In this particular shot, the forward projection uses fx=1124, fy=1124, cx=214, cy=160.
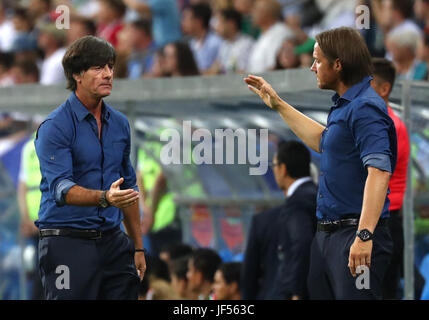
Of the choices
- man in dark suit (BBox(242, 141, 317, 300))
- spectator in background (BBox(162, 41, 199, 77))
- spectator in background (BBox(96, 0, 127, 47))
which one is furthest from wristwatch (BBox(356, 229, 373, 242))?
spectator in background (BBox(96, 0, 127, 47))

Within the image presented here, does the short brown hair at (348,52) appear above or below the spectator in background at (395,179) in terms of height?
above

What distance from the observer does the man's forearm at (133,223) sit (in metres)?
Answer: 5.72

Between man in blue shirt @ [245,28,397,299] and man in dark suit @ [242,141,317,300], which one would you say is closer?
man in blue shirt @ [245,28,397,299]

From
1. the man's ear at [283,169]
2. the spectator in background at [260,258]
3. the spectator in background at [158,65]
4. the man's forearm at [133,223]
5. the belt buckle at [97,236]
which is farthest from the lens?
the spectator in background at [158,65]

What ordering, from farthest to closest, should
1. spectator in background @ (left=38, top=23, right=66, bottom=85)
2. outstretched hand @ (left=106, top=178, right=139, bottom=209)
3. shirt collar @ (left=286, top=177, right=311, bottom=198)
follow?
spectator in background @ (left=38, top=23, right=66, bottom=85), shirt collar @ (left=286, top=177, right=311, bottom=198), outstretched hand @ (left=106, top=178, right=139, bottom=209)

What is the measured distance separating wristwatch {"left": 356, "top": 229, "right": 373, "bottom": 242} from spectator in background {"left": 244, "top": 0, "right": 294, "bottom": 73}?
581cm

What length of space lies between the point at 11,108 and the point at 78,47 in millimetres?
4428

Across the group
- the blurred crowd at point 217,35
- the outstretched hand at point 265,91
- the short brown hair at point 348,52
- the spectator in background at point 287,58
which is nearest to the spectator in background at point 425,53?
the blurred crowd at point 217,35

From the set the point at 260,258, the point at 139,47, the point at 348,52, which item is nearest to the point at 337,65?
the point at 348,52

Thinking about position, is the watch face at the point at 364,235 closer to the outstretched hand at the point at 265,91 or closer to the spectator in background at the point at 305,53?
the outstretched hand at the point at 265,91

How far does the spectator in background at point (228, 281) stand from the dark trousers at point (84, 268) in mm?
3275

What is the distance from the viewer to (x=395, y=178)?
6699mm

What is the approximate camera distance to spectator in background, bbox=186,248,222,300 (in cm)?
918

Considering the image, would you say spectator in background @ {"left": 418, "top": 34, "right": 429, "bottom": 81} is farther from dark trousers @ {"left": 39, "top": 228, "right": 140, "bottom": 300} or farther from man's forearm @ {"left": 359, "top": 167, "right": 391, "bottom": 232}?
dark trousers @ {"left": 39, "top": 228, "right": 140, "bottom": 300}
